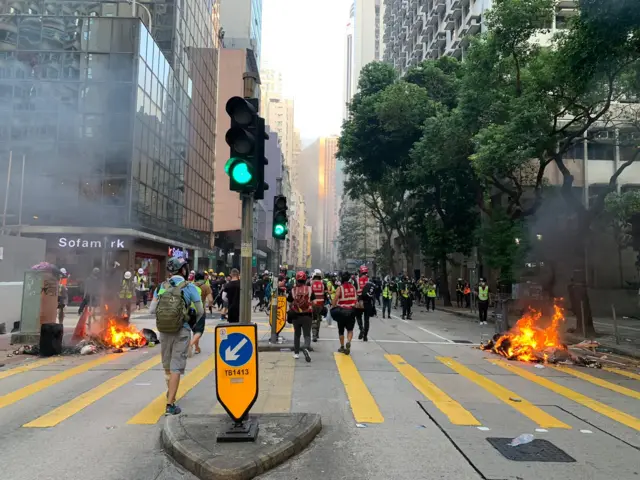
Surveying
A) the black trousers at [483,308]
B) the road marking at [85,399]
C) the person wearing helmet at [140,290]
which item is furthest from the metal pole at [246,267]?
the person wearing helmet at [140,290]

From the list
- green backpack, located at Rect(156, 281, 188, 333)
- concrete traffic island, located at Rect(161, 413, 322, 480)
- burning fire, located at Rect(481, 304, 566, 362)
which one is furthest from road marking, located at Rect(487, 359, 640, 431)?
green backpack, located at Rect(156, 281, 188, 333)

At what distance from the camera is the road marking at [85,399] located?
5.35 meters

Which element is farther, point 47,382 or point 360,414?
point 47,382

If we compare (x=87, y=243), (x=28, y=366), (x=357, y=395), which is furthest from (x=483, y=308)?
(x=87, y=243)

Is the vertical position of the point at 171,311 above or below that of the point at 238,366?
above

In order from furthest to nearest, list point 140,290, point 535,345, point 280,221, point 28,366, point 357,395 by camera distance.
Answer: point 140,290
point 535,345
point 280,221
point 28,366
point 357,395

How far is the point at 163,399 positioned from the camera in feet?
20.6

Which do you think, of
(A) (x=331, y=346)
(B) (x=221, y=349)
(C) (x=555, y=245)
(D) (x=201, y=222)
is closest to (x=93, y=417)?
(B) (x=221, y=349)

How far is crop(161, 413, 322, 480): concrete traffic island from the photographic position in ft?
12.6

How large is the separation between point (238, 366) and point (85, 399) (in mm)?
2867

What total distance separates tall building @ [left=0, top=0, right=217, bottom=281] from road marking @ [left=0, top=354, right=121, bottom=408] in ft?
39.7

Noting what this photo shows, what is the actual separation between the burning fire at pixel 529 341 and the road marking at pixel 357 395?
3.33m

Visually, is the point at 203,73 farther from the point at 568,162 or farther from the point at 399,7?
the point at 399,7

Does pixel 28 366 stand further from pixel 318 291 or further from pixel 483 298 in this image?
pixel 483 298
